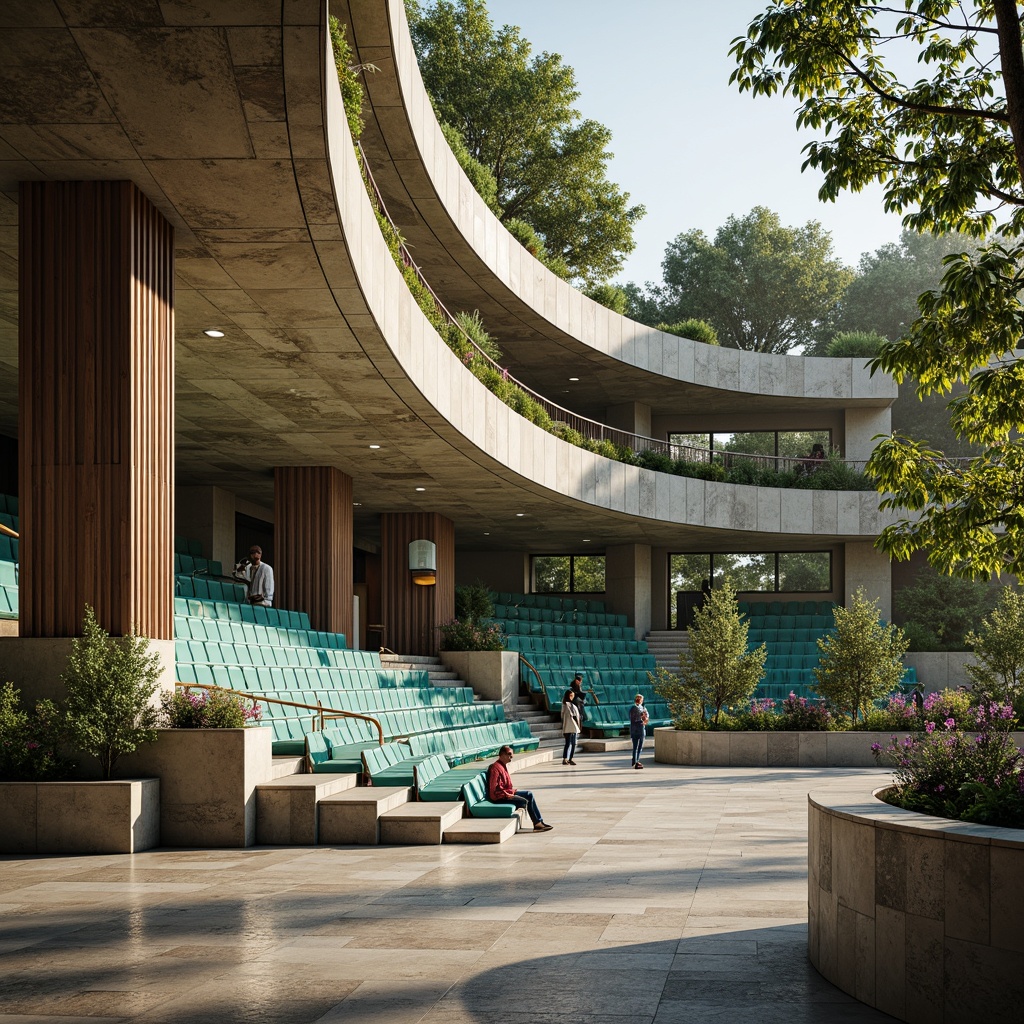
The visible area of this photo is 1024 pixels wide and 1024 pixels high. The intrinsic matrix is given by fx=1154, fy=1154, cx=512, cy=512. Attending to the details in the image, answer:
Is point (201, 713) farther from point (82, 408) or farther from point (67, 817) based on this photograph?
point (82, 408)

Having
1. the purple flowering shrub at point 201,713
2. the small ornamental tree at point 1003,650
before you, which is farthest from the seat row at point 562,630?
the purple flowering shrub at point 201,713

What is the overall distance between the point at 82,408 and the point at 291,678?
665 centimetres

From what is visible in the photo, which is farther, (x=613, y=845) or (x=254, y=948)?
(x=613, y=845)

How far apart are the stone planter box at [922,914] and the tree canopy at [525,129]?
116 ft

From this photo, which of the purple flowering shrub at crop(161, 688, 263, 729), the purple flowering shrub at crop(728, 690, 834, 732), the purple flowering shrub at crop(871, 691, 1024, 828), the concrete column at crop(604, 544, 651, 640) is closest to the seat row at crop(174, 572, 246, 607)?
the purple flowering shrub at crop(161, 688, 263, 729)

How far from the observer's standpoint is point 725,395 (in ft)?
121

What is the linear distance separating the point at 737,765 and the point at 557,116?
2718 centimetres

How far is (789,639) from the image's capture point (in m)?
34.7

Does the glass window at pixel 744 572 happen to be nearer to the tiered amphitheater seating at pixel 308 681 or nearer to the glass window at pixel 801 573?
the glass window at pixel 801 573

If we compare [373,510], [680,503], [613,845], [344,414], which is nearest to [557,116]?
[680,503]

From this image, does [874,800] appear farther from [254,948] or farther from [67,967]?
[67,967]

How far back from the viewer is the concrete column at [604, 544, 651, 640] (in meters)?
36.2

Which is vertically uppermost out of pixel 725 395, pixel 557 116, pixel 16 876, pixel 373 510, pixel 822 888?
pixel 557 116

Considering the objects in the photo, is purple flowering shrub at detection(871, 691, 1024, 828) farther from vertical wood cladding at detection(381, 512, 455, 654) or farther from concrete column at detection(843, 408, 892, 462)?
concrete column at detection(843, 408, 892, 462)
